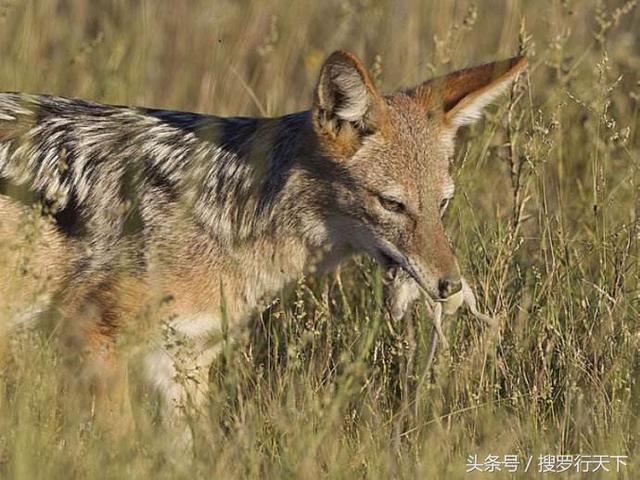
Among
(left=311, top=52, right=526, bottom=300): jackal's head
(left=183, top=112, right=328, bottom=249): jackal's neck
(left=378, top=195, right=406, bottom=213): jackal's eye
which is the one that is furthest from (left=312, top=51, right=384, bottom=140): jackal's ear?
(left=378, top=195, right=406, bottom=213): jackal's eye

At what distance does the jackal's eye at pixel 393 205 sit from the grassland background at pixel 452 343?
383 mm

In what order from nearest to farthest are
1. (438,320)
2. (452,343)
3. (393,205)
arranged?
(393,205) < (438,320) < (452,343)

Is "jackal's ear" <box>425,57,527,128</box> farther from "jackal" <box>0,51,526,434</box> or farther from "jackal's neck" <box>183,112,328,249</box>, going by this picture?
"jackal's neck" <box>183,112,328,249</box>

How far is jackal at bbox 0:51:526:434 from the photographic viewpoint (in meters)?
4.93

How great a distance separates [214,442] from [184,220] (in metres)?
1.14

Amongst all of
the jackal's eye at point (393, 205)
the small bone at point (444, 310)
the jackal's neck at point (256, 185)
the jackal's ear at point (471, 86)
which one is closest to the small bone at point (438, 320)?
the small bone at point (444, 310)

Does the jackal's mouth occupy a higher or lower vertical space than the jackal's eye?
lower

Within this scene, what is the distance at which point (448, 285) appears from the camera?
16.0ft

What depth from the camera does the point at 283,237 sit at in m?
5.29

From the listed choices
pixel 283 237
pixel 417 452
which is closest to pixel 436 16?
pixel 283 237

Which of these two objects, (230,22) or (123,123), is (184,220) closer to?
(123,123)

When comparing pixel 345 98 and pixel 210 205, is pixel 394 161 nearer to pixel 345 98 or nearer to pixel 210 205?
pixel 345 98

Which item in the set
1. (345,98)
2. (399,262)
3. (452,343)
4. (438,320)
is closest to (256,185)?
(345,98)

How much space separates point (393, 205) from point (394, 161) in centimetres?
19
